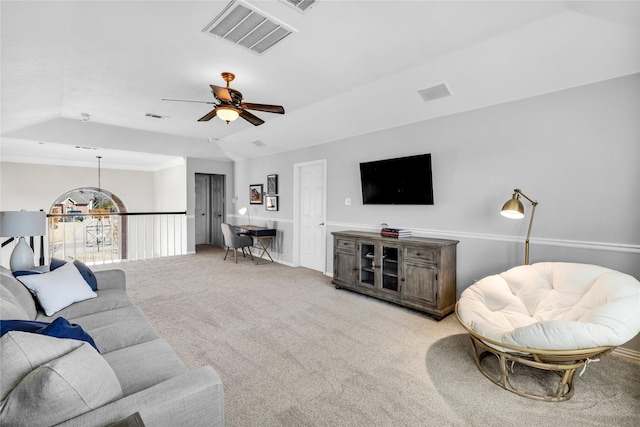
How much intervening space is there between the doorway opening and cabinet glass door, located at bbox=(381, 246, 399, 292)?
5.91 meters

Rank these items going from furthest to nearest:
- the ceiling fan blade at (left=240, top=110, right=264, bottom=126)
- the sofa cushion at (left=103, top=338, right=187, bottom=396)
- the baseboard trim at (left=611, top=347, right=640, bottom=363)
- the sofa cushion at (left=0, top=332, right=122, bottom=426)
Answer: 1. the ceiling fan blade at (left=240, top=110, right=264, bottom=126)
2. the baseboard trim at (left=611, top=347, right=640, bottom=363)
3. the sofa cushion at (left=103, top=338, right=187, bottom=396)
4. the sofa cushion at (left=0, top=332, right=122, bottom=426)

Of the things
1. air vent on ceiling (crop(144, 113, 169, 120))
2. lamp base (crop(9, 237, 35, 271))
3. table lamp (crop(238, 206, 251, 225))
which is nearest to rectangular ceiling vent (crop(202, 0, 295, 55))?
lamp base (crop(9, 237, 35, 271))

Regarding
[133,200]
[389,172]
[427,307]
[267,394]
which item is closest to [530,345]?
[427,307]

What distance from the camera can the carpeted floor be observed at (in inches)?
75.7

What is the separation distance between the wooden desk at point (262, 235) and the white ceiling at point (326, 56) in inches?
99.6

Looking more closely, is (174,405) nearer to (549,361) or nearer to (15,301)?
(15,301)

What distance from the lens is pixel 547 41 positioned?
102 inches

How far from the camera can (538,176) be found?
3.13m

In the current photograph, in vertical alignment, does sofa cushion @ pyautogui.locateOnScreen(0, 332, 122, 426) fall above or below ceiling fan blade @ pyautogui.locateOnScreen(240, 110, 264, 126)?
below

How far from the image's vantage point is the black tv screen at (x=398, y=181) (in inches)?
155

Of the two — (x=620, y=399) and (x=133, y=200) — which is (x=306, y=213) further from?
(x=133, y=200)

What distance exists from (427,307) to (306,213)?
3121 millimetres

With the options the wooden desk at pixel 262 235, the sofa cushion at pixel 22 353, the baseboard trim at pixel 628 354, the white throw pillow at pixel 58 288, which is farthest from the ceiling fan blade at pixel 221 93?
the baseboard trim at pixel 628 354

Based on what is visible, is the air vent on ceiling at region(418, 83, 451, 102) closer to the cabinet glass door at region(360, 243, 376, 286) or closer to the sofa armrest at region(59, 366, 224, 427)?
Result: the cabinet glass door at region(360, 243, 376, 286)
